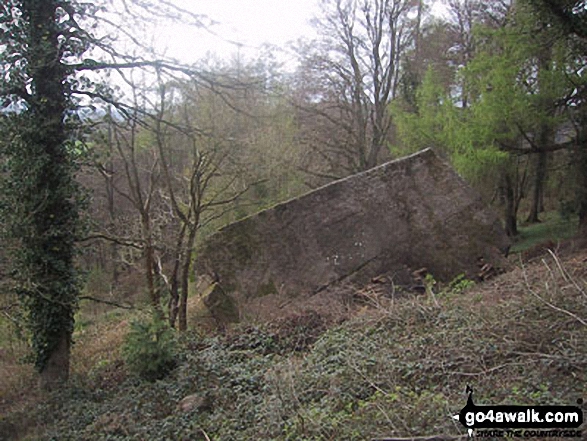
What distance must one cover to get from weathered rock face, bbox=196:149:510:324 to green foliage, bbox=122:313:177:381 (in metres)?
3.04

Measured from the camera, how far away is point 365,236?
1009 cm

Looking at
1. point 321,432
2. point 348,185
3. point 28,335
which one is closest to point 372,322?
point 321,432

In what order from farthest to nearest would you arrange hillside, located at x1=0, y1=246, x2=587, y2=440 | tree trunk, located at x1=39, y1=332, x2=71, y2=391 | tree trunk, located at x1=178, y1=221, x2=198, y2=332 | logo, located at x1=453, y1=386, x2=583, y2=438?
tree trunk, located at x1=178, y1=221, x2=198, y2=332 → tree trunk, located at x1=39, y1=332, x2=71, y2=391 → hillside, located at x1=0, y1=246, x2=587, y2=440 → logo, located at x1=453, y1=386, x2=583, y2=438

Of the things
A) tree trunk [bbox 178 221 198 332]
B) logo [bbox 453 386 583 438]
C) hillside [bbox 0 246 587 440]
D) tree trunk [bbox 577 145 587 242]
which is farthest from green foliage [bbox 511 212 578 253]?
logo [bbox 453 386 583 438]

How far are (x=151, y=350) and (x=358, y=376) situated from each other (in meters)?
3.25

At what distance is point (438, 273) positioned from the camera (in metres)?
9.95

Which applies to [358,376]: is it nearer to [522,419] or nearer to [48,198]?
[522,419]

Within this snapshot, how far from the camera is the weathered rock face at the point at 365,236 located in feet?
32.7

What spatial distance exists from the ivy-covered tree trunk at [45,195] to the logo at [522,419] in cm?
663

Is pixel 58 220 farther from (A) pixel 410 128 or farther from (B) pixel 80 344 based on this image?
(A) pixel 410 128

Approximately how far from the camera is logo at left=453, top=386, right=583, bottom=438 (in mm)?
3234

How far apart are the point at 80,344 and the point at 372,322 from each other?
8.76m

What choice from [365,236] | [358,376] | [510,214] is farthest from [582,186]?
[358,376]

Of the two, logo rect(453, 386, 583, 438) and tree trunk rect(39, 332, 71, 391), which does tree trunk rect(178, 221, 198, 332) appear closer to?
tree trunk rect(39, 332, 71, 391)
